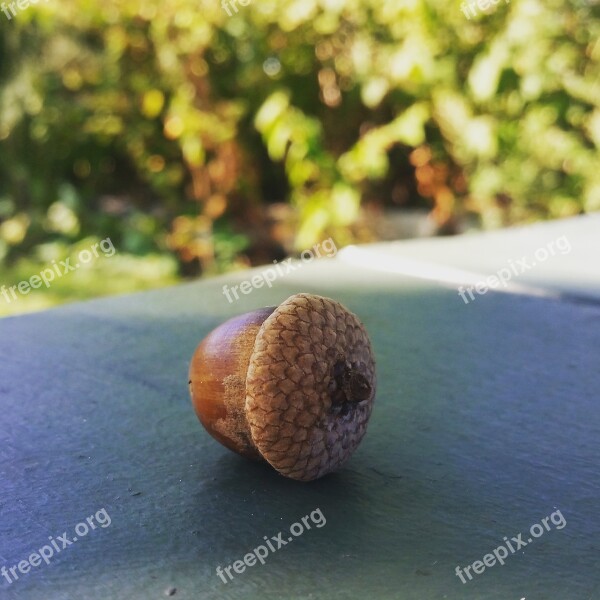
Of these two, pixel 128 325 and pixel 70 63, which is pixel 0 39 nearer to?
pixel 70 63

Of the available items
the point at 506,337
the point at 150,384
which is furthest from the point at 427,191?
the point at 150,384
